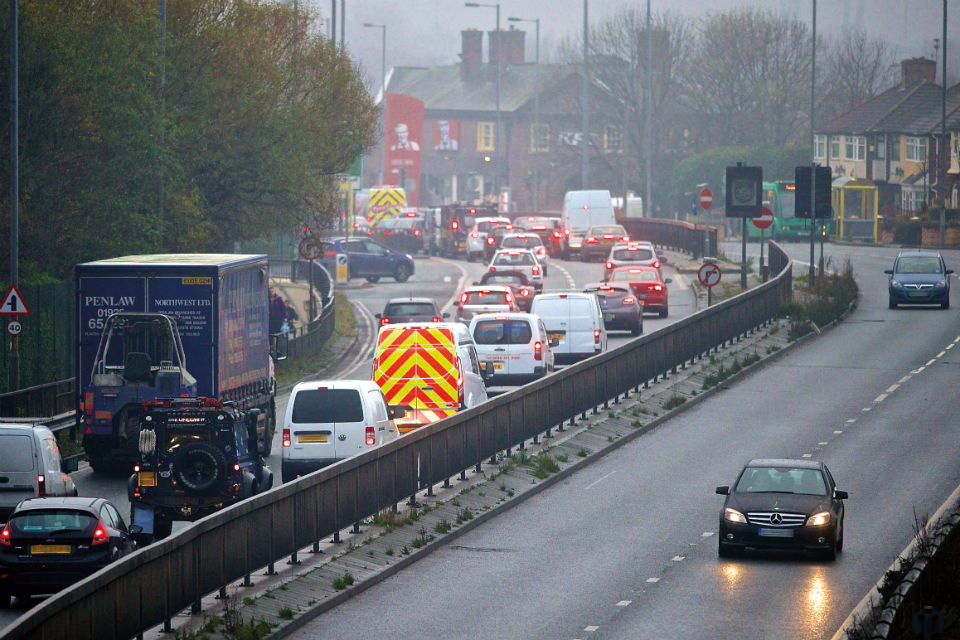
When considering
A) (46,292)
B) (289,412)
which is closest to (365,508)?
(289,412)

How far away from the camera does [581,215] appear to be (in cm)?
7206

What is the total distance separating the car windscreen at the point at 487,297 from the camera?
39.9 m

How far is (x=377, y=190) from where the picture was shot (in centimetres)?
9488

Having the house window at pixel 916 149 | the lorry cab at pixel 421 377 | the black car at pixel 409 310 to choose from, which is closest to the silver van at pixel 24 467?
the lorry cab at pixel 421 377

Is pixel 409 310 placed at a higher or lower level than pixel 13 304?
lower

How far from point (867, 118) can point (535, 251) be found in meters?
46.4

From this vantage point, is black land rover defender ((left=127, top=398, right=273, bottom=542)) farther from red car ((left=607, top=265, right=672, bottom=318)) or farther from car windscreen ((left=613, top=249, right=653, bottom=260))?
car windscreen ((left=613, top=249, right=653, bottom=260))

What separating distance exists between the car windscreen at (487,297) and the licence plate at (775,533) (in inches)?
822

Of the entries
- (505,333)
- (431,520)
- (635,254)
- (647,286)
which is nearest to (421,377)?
(431,520)

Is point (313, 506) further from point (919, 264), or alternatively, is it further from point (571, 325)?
point (919, 264)

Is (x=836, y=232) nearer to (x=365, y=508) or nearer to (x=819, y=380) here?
(x=819, y=380)

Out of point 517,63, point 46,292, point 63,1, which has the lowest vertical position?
point 46,292

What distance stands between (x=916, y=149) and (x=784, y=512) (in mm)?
80400

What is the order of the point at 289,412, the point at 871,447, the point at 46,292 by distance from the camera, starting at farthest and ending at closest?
the point at 46,292 < the point at 871,447 < the point at 289,412
